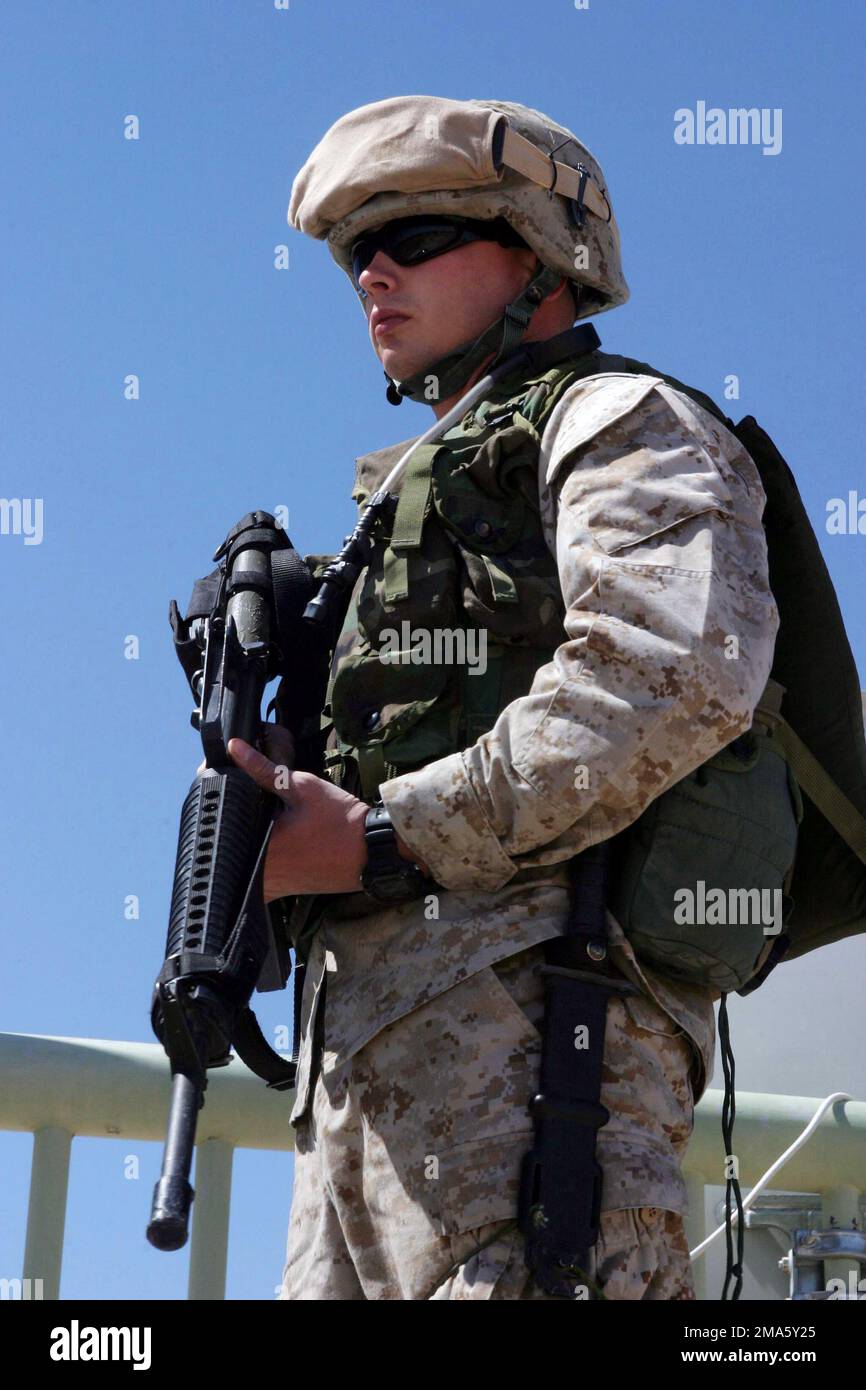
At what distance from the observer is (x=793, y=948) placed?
12.0 ft

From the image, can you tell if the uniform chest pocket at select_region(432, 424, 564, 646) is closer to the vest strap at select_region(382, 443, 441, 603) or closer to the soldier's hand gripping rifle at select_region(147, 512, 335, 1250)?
the vest strap at select_region(382, 443, 441, 603)

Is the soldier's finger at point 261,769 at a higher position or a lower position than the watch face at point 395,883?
higher

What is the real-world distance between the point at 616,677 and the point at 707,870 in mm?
373

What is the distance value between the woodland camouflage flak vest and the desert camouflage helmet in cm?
27

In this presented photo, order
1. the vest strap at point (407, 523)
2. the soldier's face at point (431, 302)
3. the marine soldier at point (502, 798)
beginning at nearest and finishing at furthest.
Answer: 1. the marine soldier at point (502, 798)
2. the vest strap at point (407, 523)
3. the soldier's face at point (431, 302)

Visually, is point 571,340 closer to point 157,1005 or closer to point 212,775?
point 212,775

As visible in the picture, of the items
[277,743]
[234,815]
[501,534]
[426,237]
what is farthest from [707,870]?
[426,237]

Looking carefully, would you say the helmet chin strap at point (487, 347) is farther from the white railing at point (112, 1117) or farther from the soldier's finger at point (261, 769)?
the white railing at point (112, 1117)

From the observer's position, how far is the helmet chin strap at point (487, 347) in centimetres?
359

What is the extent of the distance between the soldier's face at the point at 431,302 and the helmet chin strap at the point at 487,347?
22 mm

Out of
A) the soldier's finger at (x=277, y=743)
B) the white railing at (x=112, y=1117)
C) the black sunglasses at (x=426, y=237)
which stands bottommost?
the white railing at (x=112, y=1117)

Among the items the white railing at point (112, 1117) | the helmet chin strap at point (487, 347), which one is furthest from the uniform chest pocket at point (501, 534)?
the white railing at point (112, 1117)

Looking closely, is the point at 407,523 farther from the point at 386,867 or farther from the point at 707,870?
the point at 707,870
